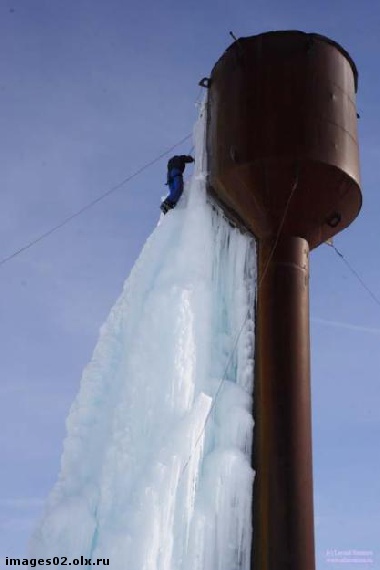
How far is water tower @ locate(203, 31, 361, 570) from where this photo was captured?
1122 cm

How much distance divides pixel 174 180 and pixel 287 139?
253cm

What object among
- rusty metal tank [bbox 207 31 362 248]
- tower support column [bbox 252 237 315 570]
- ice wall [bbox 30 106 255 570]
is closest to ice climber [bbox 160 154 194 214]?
ice wall [bbox 30 106 255 570]

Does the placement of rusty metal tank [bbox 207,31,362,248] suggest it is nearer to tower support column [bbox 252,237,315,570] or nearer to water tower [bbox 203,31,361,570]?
water tower [bbox 203,31,361,570]

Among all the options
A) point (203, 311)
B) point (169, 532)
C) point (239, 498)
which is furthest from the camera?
point (203, 311)

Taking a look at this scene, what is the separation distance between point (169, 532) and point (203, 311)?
3.73m

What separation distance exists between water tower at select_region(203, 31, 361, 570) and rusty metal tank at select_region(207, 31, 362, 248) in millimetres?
18

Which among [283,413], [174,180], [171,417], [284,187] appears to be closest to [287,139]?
[284,187]

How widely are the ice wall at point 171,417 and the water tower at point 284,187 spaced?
1.31ft

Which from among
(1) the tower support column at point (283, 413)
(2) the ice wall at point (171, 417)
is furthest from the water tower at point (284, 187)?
(2) the ice wall at point (171, 417)

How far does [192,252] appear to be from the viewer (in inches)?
490

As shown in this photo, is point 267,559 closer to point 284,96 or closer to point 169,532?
point 169,532

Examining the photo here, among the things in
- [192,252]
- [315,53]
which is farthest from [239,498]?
[315,53]

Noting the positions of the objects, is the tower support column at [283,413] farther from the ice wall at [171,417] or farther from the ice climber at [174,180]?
the ice climber at [174,180]

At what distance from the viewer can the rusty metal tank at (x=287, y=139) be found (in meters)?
11.9
